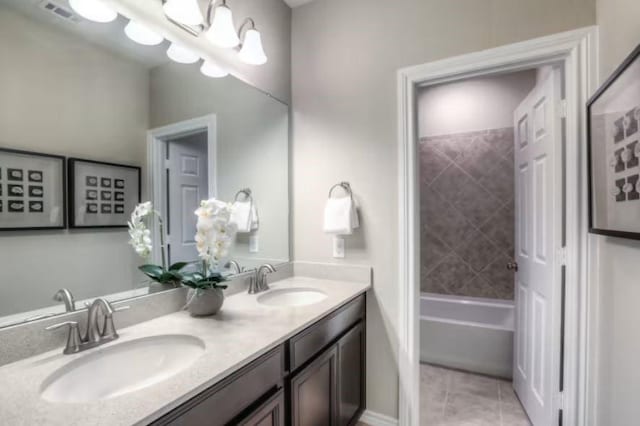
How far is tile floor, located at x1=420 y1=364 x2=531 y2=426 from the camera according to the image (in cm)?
192

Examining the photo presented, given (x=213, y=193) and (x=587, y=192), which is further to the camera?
(x=213, y=193)

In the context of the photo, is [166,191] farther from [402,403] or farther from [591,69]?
[591,69]

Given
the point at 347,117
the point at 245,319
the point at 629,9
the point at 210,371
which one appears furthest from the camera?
the point at 347,117

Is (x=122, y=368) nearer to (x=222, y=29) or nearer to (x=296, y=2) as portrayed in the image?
(x=222, y=29)

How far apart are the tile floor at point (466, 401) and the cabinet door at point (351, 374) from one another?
49cm

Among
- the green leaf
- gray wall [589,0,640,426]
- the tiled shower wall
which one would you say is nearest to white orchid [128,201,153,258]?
the green leaf

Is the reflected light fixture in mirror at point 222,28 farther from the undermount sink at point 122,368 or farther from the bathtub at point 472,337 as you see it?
the bathtub at point 472,337

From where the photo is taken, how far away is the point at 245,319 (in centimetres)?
128

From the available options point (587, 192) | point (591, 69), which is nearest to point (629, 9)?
point (591, 69)

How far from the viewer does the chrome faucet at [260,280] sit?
1722 mm

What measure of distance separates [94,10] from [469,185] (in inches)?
118

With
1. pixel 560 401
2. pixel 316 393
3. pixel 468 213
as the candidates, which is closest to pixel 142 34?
pixel 316 393

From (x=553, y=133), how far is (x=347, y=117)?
1098mm

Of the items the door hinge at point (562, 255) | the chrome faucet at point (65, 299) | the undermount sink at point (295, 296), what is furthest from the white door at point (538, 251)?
the chrome faucet at point (65, 299)
